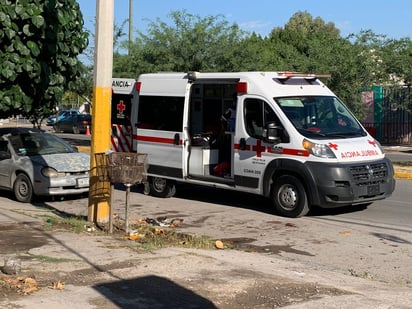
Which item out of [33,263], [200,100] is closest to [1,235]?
[33,263]

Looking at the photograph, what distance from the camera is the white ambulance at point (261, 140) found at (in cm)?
1034

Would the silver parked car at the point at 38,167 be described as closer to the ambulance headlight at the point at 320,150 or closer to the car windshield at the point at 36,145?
the car windshield at the point at 36,145

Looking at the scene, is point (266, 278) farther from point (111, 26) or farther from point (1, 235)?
point (111, 26)

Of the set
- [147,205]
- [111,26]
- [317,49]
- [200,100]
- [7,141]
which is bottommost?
[147,205]

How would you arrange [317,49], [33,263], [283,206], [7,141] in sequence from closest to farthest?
1. [33,263]
2. [283,206]
3. [7,141]
4. [317,49]

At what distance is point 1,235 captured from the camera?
8.38 metres

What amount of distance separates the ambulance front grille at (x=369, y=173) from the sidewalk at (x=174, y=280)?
288 centimetres

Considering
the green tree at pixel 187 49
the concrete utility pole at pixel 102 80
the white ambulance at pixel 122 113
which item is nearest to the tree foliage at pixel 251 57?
the green tree at pixel 187 49

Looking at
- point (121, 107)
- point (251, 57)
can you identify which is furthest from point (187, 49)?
point (121, 107)

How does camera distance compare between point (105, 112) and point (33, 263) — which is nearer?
point (33, 263)

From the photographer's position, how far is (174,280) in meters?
6.20

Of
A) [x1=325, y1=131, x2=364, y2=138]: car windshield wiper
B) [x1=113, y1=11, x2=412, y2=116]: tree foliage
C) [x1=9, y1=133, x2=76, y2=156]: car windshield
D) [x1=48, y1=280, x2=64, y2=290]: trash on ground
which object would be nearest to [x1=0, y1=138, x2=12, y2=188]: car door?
[x1=9, y1=133, x2=76, y2=156]: car windshield

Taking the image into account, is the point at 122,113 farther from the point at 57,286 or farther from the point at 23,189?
the point at 57,286

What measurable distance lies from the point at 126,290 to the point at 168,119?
7.22 m
